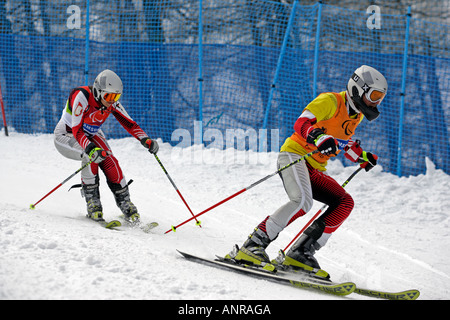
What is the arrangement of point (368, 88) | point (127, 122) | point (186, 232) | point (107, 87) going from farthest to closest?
point (127, 122), point (186, 232), point (107, 87), point (368, 88)

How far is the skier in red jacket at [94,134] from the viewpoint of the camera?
521 cm

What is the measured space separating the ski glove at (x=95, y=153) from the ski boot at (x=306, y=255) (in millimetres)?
2145

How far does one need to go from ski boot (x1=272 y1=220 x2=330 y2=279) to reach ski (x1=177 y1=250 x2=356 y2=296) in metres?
0.22

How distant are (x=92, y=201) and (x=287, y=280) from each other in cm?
267

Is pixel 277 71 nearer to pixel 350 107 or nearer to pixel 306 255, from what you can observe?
pixel 350 107

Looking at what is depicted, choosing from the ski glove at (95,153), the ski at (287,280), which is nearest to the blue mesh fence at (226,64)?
the ski glove at (95,153)

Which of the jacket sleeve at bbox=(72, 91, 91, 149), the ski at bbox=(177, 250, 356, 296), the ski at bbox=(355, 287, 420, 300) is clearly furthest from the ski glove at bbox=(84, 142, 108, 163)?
the ski at bbox=(355, 287, 420, 300)

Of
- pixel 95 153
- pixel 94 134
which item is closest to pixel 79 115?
pixel 94 134

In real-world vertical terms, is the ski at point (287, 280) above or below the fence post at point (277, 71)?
below

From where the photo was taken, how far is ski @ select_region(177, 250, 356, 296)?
12.1 ft

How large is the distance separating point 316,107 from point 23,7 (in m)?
9.53

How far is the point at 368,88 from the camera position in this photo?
4.07 meters

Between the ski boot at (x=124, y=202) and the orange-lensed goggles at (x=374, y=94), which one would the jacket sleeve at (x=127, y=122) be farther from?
the orange-lensed goggles at (x=374, y=94)

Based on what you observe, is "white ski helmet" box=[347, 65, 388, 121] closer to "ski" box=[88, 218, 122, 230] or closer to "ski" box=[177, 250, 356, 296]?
"ski" box=[177, 250, 356, 296]
